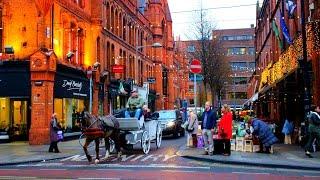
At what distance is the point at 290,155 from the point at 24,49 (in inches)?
655

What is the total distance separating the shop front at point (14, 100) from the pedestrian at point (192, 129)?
10.3m

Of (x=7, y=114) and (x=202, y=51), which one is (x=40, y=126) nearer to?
(x=7, y=114)

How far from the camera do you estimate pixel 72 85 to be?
32.4 metres

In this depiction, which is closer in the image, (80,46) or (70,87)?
(70,87)

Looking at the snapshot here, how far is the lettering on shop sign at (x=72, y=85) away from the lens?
3110 centimetres

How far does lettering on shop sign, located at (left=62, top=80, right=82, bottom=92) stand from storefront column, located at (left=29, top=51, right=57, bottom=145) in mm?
2593

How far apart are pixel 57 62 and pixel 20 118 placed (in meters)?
4.33

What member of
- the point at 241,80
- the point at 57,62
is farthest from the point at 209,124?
the point at 241,80

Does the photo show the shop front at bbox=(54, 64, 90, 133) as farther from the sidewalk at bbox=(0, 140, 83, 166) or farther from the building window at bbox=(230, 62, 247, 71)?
the building window at bbox=(230, 62, 247, 71)

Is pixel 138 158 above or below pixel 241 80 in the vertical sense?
below

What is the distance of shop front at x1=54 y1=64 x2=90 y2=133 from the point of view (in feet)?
99.4

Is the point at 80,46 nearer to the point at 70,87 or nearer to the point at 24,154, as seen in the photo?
the point at 70,87

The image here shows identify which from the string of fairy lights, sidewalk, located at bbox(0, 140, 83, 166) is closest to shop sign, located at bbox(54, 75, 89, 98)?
sidewalk, located at bbox(0, 140, 83, 166)

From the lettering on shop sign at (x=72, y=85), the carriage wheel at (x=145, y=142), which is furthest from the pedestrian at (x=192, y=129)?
the lettering on shop sign at (x=72, y=85)
